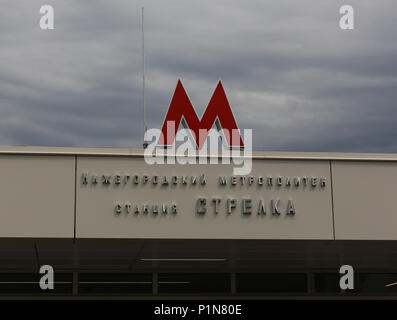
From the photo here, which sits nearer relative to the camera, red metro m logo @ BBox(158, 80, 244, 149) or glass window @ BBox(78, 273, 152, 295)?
red metro m logo @ BBox(158, 80, 244, 149)

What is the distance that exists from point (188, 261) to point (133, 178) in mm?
4224

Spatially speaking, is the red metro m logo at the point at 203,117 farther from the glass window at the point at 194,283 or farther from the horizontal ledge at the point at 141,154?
the glass window at the point at 194,283

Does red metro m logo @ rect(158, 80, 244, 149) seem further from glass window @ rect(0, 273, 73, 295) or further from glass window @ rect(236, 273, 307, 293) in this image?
glass window @ rect(0, 273, 73, 295)

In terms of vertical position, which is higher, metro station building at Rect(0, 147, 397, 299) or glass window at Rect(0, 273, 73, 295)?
metro station building at Rect(0, 147, 397, 299)

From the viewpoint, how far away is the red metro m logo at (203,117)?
12659 millimetres

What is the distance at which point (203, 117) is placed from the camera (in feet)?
42.1

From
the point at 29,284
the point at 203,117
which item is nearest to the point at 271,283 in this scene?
the point at 203,117

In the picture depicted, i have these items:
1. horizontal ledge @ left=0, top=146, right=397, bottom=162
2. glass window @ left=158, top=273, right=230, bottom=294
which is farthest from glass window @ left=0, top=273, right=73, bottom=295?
horizontal ledge @ left=0, top=146, right=397, bottom=162

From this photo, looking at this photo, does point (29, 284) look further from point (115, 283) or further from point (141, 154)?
point (141, 154)

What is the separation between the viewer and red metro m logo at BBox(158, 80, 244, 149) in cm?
1266

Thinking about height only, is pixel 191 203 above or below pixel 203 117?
below

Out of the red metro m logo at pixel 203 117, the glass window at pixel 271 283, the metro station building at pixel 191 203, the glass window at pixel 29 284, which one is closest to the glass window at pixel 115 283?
the glass window at pixel 29 284
